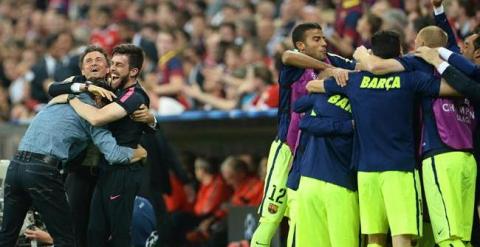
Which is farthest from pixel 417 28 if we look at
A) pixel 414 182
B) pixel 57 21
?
pixel 57 21

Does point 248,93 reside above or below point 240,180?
above

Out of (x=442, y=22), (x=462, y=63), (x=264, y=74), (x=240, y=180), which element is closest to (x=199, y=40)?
(x=264, y=74)

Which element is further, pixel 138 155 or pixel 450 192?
pixel 138 155

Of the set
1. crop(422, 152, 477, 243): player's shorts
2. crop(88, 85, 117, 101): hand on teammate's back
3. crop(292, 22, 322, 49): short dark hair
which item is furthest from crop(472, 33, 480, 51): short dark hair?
crop(88, 85, 117, 101): hand on teammate's back

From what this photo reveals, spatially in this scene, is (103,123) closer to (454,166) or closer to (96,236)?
(96,236)

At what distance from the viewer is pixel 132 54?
10383 mm

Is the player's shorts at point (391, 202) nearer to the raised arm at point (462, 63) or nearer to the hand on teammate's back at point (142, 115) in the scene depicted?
the raised arm at point (462, 63)

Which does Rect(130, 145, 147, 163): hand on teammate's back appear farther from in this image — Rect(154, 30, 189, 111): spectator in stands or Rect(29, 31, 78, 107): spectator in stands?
Rect(29, 31, 78, 107): spectator in stands

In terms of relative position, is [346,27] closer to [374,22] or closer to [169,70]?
[374,22]

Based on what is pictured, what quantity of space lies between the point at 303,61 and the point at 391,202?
1.56 meters

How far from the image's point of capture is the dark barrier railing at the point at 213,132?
14523 mm

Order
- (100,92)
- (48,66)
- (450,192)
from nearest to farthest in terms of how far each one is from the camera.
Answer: (450,192), (100,92), (48,66)

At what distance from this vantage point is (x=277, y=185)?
1065cm

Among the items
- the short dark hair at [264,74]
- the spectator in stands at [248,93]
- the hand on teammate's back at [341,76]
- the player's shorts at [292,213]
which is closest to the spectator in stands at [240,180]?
the spectator in stands at [248,93]
